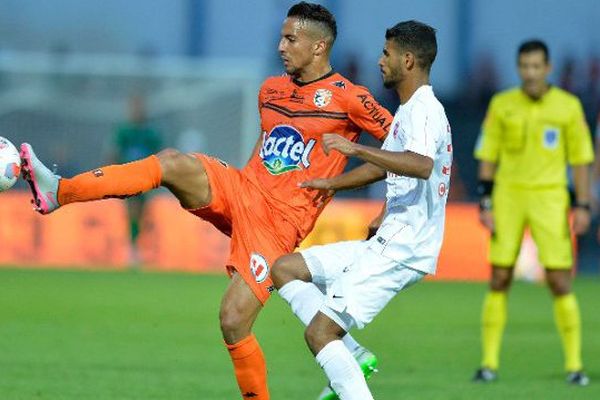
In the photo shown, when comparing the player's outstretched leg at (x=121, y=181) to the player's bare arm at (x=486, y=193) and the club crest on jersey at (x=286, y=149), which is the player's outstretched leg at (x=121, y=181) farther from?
the player's bare arm at (x=486, y=193)

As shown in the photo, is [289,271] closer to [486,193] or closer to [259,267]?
[259,267]

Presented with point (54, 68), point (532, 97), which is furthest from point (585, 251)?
point (532, 97)

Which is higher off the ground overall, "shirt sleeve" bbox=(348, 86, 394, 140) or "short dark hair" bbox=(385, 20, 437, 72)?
"short dark hair" bbox=(385, 20, 437, 72)

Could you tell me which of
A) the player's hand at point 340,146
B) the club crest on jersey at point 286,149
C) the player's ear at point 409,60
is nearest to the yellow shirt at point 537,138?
the club crest on jersey at point 286,149

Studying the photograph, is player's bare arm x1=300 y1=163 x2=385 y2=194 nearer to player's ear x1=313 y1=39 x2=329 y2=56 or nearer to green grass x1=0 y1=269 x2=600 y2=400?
player's ear x1=313 y1=39 x2=329 y2=56

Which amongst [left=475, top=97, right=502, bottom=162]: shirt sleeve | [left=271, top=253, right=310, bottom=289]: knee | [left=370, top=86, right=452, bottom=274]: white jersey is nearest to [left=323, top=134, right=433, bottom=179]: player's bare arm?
[left=370, top=86, right=452, bottom=274]: white jersey

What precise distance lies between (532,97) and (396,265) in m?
3.98

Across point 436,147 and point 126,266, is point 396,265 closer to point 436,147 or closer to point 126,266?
point 436,147

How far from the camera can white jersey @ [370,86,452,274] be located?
757 centimetres

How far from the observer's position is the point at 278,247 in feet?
27.8

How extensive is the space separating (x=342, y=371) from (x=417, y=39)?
1677 mm

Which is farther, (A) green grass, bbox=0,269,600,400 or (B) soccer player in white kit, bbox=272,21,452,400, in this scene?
(A) green grass, bbox=0,269,600,400

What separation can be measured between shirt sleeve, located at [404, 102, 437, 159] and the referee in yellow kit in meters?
3.68

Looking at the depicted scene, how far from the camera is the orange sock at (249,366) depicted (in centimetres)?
820
